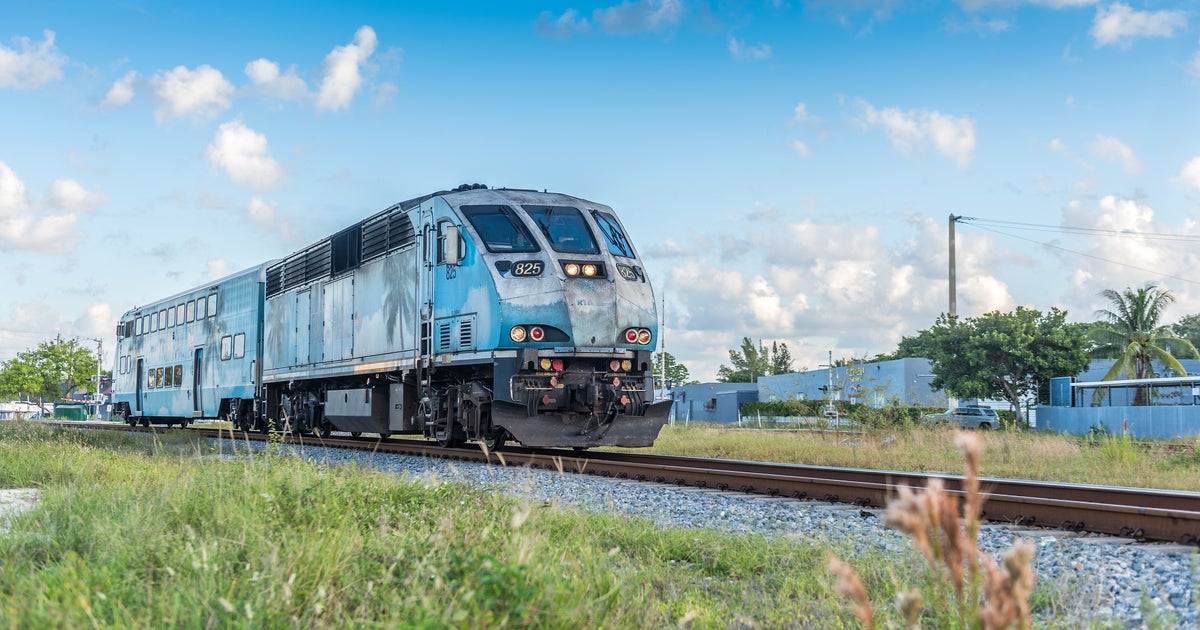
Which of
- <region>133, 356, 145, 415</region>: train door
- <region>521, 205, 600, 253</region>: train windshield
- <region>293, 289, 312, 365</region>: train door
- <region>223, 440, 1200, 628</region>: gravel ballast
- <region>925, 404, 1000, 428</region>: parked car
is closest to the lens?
<region>223, 440, 1200, 628</region>: gravel ballast

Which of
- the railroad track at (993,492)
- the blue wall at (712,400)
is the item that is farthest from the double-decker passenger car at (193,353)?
the blue wall at (712,400)

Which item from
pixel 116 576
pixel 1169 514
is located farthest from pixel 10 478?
pixel 1169 514

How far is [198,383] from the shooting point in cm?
2422

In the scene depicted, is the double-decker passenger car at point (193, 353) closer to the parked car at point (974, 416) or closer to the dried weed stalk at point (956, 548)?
the dried weed stalk at point (956, 548)

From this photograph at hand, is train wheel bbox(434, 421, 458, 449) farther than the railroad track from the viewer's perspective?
Yes

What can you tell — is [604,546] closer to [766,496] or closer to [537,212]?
[766,496]

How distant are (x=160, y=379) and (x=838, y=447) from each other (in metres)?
19.3

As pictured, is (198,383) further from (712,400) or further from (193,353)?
(712,400)

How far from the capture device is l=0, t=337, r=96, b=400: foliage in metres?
74.3

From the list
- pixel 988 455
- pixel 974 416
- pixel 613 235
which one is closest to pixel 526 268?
pixel 613 235

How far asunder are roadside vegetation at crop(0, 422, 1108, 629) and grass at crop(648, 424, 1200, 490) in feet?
25.0

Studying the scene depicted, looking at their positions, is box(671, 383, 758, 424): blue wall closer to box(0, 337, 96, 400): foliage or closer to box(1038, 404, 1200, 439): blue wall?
box(1038, 404, 1200, 439): blue wall

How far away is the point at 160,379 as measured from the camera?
88.8 feet

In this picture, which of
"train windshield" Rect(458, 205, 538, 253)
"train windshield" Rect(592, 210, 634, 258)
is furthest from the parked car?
"train windshield" Rect(458, 205, 538, 253)
